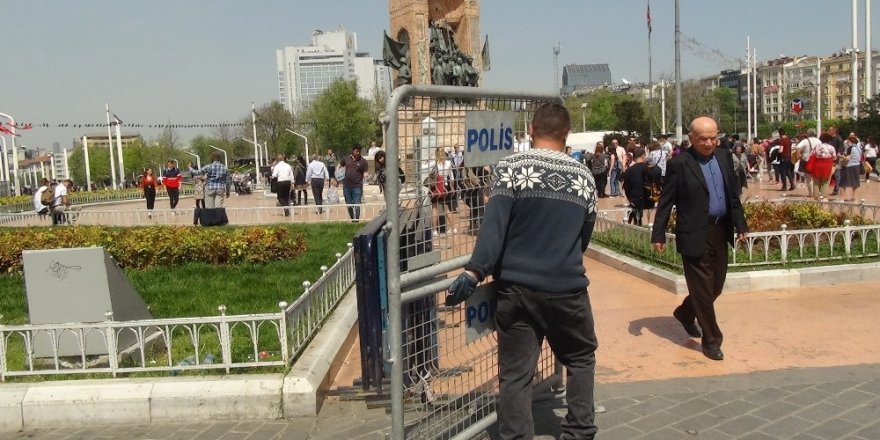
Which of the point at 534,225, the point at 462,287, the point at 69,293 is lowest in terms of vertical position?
the point at 69,293

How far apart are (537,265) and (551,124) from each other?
27.3 inches

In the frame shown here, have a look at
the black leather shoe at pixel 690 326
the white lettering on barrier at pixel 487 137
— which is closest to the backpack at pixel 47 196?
the black leather shoe at pixel 690 326

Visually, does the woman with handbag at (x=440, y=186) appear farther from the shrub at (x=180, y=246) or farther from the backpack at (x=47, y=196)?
the backpack at (x=47, y=196)

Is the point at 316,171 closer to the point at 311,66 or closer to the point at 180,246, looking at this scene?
the point at 180,246

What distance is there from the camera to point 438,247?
376 centimetres

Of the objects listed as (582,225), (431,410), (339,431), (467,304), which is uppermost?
(582,225)

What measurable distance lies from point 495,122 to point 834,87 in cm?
12760

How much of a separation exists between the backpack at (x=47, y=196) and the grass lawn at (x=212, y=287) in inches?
374

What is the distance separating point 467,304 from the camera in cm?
359

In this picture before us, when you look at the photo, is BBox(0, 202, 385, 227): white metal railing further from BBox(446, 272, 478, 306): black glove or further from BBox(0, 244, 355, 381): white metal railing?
BBox(446, 272, 478, 306): black glove

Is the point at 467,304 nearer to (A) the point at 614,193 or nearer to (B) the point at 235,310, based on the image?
(B) the point at 235,310

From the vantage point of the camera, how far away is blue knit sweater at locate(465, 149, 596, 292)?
10.9ft

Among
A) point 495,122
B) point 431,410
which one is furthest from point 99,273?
point 495,122

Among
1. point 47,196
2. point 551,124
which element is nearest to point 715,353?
point 551,124
